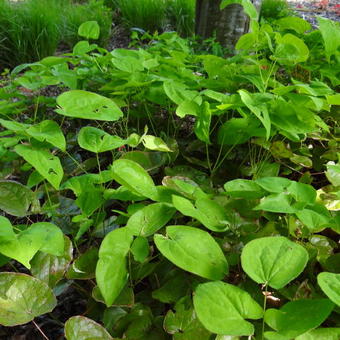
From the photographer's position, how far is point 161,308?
0.92 metres

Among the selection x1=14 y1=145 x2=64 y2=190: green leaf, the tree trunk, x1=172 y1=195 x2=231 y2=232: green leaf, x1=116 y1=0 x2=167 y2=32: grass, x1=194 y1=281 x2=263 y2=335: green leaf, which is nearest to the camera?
x1=194 y1=281 x2=263 y2=335: green leaf

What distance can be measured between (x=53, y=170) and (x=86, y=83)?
0.75 m

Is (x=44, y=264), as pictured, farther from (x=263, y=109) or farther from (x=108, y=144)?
(x=263, y=109)

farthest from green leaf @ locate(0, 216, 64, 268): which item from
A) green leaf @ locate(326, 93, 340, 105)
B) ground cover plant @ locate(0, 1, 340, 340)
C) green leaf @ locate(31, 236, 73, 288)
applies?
green leaf @ locate(326, 93, 340, 105)

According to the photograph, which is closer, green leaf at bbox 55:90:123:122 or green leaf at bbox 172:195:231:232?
green leaf at bbox 172:195:231:232

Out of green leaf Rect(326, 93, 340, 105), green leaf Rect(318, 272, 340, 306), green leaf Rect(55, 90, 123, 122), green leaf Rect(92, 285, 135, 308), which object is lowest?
green leaf Rect(92, 285, 135, 308)

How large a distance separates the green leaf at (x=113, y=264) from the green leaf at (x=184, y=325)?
0.12m

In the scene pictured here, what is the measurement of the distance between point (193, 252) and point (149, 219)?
15cm

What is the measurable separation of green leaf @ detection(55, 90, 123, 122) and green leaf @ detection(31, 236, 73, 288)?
0.31 m

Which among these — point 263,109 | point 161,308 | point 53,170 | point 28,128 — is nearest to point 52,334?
point 161,308

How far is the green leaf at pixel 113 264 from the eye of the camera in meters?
0.73

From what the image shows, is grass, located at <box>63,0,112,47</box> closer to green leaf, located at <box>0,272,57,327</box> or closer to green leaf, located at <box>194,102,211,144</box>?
green leaf, located at <box>194,102,211,144</box>

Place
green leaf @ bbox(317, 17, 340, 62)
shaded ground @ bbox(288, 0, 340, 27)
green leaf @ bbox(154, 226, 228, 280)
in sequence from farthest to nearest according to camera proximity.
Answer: shaded ground @ bbox(288, 0, 340, 27), green leaf @ bbox(317, 17, 340, 62), green leaf @ bbox(154, 226, 228, 280)

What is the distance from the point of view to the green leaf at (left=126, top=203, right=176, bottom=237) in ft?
2.69
